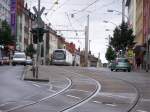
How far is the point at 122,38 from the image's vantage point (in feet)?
312

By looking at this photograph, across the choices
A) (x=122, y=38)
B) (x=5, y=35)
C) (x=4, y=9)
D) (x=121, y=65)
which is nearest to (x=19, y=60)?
(x=121, y=65)

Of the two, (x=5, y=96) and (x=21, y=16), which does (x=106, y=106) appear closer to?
(x=5, y=96)

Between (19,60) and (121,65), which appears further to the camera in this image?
(19,60)

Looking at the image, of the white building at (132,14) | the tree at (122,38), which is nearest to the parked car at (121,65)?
the tree at (122,38)

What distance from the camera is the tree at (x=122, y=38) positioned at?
95.4m

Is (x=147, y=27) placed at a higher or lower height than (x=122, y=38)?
higher

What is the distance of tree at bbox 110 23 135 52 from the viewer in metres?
95.4

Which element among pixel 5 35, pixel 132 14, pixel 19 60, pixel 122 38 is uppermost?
pixel 132 14

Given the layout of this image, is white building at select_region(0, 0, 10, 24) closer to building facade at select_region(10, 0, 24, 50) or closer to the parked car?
building facade at select_region(10, 0, 24, 50)

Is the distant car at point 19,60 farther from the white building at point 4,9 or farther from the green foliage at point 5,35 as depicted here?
the white building at point 4,9

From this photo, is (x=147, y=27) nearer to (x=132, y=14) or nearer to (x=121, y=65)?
(x=121, y=65)

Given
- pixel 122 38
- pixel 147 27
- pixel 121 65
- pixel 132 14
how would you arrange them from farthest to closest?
pixel 132 14 < pixel 122 38 < pixel 147 27 < pixel 121 65

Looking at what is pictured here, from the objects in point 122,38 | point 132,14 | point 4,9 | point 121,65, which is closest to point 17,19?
point 4,9

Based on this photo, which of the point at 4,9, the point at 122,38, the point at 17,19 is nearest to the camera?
the point at 122,38
